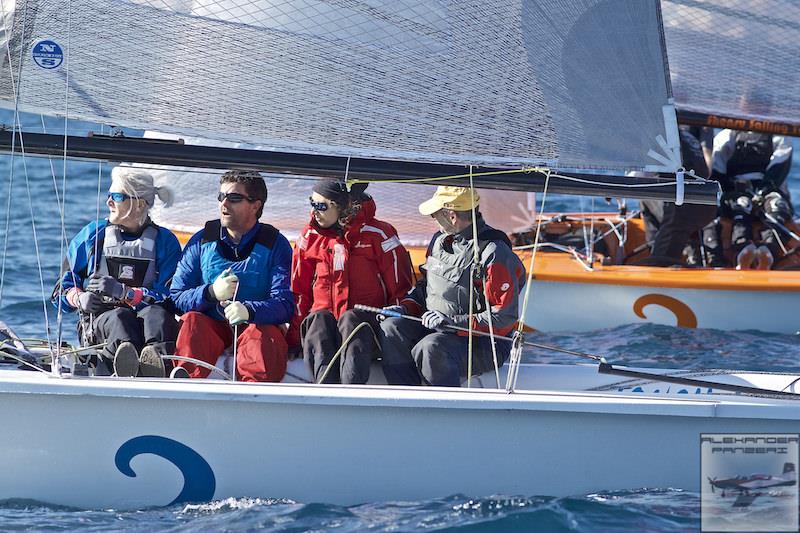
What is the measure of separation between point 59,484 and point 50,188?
8.76m

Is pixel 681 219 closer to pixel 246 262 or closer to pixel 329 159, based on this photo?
pixel 246 262

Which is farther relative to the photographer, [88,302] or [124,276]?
[124,276]

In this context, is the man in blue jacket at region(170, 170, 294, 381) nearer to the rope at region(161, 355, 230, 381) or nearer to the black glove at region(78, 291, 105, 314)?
the rope at region(161, 355, 230, 381)

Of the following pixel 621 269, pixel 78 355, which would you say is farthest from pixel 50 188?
pixel 78 355

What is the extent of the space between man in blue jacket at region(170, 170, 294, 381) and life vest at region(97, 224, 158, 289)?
0.22 meters

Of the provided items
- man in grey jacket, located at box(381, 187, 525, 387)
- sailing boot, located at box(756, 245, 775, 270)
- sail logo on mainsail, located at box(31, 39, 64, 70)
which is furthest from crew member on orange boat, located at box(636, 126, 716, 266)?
sail logo on mainsail, located at box(31, 39, 64, 70)

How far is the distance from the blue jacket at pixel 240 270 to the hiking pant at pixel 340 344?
142 mm

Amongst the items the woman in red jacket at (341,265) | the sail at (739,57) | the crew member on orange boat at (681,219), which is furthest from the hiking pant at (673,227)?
the woman in red jacket at (341,265)

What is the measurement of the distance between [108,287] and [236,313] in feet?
1.83

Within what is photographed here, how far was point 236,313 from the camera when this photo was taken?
15.1ft

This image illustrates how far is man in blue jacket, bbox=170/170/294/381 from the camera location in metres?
4.69

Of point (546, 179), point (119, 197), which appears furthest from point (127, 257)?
point (546, 179)

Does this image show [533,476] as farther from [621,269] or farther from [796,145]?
[796,145]

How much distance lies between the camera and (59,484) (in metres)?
4.43
